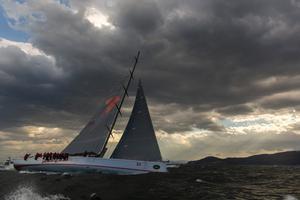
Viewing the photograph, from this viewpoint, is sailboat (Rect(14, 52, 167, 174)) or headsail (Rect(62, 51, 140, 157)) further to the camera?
headsail (Rect(62, 51, 140, 157))

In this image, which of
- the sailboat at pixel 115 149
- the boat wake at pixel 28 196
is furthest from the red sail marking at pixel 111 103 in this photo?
the boat wake at pixel 28 196

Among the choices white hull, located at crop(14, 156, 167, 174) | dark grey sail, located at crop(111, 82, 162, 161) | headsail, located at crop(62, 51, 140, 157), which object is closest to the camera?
white hull, located at crop(14, 156, 167, 174)

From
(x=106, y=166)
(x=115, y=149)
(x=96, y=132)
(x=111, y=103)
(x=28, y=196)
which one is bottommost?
(x=28, y=196)

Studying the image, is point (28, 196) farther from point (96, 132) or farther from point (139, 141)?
point (96, 132)

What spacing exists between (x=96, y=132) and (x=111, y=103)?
19.3 ft

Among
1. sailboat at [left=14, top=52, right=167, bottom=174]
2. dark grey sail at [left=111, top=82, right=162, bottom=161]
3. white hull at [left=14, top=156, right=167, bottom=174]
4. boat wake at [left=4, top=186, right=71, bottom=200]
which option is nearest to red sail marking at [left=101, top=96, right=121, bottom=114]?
sailboat at [left=14, top=52, right=167, bottom=174]

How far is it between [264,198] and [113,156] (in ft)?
93.2

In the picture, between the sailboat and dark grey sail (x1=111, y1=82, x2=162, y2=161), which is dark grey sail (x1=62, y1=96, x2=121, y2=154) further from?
dark grey sail (x1=111, y1=82, x2=162, y2=161)

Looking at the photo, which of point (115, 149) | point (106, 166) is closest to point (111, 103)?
point (115, 149)

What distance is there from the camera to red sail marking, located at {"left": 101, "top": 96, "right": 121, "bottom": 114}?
Answer: 65625 millimetres

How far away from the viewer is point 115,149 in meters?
57.7

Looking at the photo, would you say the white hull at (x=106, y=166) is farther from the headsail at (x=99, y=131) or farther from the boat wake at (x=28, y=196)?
the boat wake at (x=28, y=196)

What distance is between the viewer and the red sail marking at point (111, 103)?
65.6 meters

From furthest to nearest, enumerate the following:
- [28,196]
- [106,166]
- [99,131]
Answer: [99,131], [106,166], [28,196]
